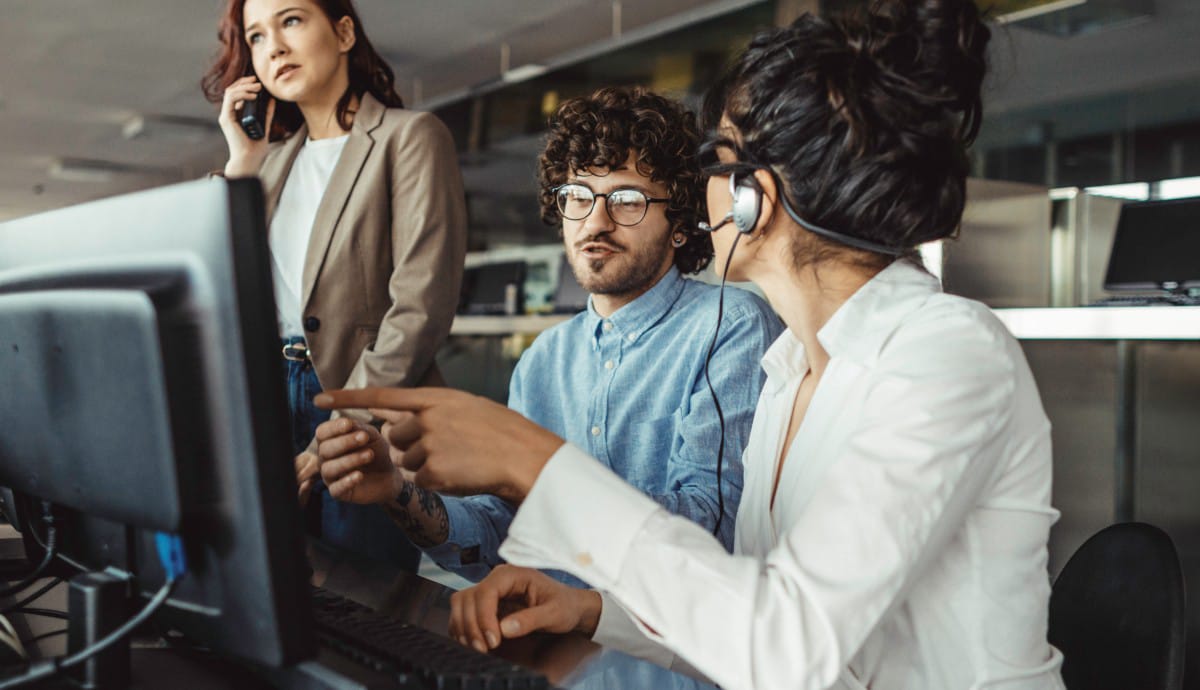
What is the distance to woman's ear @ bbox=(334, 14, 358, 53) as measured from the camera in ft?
5.64

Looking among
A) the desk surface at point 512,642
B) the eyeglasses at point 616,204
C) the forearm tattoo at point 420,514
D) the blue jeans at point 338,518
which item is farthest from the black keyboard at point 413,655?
the eyeglasses at point 616,204

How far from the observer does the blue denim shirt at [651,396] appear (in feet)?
4.50

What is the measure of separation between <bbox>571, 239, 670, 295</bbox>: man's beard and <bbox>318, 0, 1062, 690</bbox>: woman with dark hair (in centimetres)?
57

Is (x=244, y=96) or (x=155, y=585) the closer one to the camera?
(x=155, y=585)

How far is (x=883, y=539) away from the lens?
0.75 metres

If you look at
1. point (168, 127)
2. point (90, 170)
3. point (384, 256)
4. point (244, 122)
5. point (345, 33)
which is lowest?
point (384, 256)

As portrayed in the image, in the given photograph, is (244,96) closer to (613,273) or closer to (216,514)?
(613,273)

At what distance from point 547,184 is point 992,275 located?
2.34m

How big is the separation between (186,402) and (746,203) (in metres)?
0.59

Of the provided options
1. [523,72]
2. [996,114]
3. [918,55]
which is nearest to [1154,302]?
[918,55]

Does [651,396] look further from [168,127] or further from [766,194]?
[168,127]

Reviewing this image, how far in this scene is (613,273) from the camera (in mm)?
1664

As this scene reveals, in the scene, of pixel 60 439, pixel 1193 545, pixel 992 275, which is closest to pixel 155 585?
pixel 60 439

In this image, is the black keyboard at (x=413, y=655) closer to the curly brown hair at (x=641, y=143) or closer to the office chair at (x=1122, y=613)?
the office chair at (x=1122, y=613)
